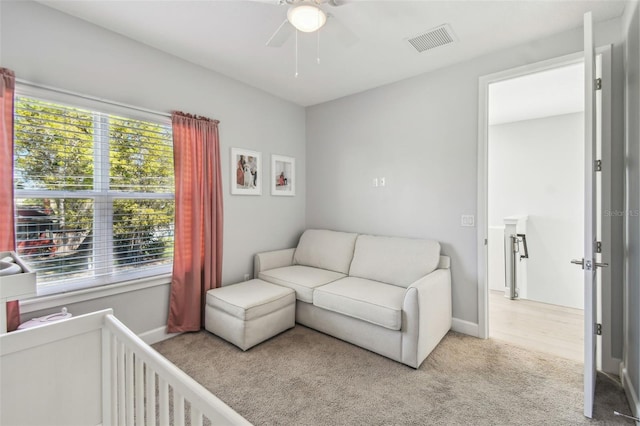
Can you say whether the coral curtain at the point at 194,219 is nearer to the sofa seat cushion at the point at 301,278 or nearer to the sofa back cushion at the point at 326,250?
the sofa seat cushion at the point at 301,278

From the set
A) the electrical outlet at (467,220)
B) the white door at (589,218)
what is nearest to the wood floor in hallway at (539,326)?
the white door at (589,218)

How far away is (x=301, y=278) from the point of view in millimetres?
3066

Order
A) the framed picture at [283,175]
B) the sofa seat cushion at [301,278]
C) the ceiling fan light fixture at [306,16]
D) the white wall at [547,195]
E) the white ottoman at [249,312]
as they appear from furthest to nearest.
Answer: the white wall at [547,195], the framed picture at [283,175], the sofa seat cushion at [301,278], the white ottoman at [249,312], the ceiling fan light fixture at [306,16]

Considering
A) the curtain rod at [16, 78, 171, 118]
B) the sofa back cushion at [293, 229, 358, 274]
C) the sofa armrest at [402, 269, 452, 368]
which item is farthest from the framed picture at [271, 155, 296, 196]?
the sofa armrest at [402, 269, 452, 368]

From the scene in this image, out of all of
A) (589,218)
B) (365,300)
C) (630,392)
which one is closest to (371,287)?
(365,300)

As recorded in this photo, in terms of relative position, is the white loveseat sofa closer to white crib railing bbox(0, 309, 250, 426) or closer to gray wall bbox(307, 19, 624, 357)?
gray wall bbox(307, 19, 624, 357)

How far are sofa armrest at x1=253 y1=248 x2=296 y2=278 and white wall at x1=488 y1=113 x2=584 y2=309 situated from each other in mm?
3402

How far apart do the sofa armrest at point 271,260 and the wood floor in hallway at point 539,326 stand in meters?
2.36

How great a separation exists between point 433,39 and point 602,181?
171 cm

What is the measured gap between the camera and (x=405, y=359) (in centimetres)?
224

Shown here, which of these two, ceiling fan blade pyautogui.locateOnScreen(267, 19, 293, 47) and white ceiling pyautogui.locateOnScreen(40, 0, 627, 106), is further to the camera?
white ceiling pyautogui.locateOnScreen(40, 0, 627, 106)

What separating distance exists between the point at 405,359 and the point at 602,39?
2877mm

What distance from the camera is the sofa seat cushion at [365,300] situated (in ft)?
7.47

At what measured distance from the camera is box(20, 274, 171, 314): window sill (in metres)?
1.97
